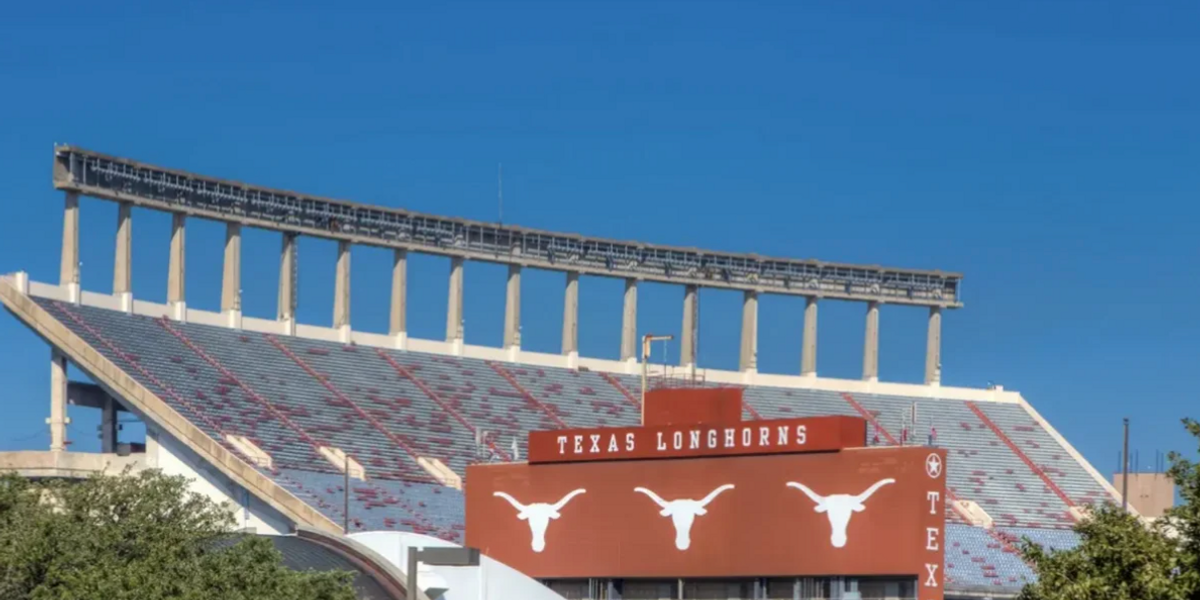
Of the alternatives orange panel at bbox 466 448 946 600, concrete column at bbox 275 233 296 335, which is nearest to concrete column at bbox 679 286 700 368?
concrete column at bbox 275 233 296 335

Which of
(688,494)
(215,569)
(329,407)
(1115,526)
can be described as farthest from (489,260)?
(1115,526)

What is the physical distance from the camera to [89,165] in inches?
4087

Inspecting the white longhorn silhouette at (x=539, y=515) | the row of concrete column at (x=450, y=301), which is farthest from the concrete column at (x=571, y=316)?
the white longhorn silhouette at (x=539, y=515)

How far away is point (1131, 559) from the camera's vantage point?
40.4m

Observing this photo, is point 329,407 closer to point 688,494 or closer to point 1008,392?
point 688,494

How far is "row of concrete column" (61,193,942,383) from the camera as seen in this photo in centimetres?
10538

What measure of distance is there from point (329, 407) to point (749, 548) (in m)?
39.8

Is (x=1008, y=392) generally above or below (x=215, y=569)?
above

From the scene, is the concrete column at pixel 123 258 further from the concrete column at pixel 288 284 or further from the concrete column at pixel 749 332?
the concrete column at pixel 749 332

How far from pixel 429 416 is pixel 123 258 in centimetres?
1721

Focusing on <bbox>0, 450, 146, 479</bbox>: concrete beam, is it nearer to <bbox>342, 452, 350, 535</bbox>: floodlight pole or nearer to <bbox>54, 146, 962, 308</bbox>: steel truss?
<bbox>342, 452, 350, 535</bbox>: floodlight pole

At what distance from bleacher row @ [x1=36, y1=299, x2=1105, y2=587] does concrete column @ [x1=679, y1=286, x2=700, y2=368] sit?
140 inches

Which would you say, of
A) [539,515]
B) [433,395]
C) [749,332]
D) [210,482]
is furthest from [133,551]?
[749,332]

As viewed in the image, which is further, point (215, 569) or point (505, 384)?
point (505, 384)
